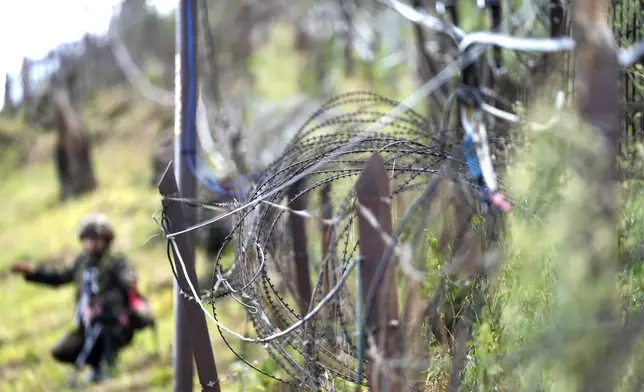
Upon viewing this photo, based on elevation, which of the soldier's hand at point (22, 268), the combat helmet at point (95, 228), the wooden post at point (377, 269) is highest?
the wooden post at point (377, 269)

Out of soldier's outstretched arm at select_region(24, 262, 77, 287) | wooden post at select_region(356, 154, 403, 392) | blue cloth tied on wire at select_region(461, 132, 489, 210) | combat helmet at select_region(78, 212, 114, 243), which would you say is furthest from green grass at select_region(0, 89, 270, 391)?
wooden post at select_region(356, 154, 403, 392)

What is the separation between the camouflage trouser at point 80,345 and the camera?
5816mm

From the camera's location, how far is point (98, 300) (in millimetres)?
5781

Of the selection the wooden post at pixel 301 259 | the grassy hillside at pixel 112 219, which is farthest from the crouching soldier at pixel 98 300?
Answer: the wooden post at pixel 301 259

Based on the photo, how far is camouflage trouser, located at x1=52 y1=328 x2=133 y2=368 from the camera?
229 inches

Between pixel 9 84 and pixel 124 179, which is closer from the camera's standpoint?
pixel 124 179

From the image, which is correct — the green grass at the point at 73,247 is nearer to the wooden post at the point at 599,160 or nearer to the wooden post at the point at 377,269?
the wooden post at the point at 377,269

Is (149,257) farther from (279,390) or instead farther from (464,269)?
(464,269)

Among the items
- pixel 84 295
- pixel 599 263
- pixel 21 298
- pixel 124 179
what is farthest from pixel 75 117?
A: pixel 599 263

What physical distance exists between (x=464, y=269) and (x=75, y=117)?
14.1 metres

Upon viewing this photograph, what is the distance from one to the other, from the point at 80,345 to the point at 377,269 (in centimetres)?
446

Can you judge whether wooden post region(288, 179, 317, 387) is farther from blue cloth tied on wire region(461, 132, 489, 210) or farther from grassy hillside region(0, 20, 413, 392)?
blue cloth tied on wire region(461, 132, 489, 210)

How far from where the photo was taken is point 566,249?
62.9 inches

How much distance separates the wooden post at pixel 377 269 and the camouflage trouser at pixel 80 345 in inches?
166
